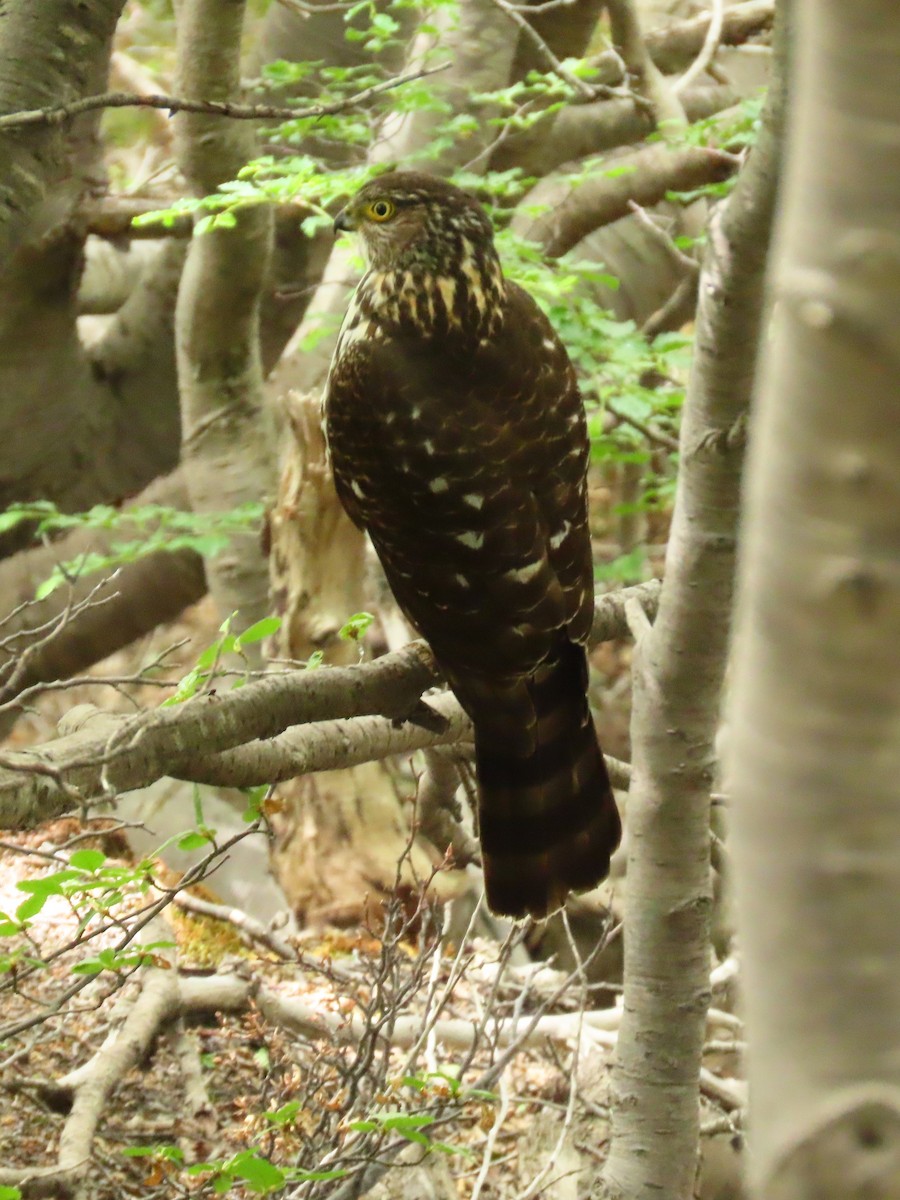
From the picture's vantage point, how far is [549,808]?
2377mm

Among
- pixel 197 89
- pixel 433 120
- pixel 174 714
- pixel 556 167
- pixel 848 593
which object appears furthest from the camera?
pixel 556 167

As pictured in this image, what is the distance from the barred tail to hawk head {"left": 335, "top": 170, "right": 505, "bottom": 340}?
684 millimetres

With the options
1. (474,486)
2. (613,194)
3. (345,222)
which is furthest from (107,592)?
(474,486)

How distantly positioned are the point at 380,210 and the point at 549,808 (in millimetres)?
1261

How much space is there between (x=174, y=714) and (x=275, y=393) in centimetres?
330

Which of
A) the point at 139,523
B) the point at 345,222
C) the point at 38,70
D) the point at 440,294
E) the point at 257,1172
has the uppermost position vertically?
the point at 38,70

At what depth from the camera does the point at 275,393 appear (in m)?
4.64

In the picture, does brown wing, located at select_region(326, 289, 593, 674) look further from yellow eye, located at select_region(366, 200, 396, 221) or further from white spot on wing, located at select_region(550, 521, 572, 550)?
yellow eye, located at select_region(366, 200, 396, 221)

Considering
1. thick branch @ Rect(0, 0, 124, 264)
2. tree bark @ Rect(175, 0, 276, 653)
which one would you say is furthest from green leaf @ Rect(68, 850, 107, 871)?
tree bark @ Rect(175, 0, 276, 653)

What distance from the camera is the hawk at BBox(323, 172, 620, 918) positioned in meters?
2.12

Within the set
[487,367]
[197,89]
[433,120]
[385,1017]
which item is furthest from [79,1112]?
[433,120]

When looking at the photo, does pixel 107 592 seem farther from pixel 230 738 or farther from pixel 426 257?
pixel 230 738

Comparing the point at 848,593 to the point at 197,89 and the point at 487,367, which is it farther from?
the point at 197,89

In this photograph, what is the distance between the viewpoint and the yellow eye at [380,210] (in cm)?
248
